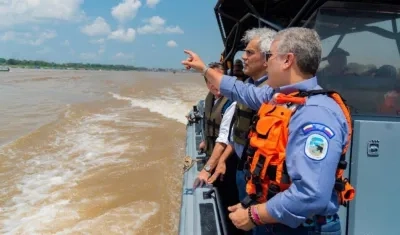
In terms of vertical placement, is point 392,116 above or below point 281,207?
above

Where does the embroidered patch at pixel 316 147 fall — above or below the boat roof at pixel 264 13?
below

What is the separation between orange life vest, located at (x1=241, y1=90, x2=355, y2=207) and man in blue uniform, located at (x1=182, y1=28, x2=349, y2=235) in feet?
0.13

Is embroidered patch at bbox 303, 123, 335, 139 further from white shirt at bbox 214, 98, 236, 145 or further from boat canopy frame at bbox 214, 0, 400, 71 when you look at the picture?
white shirt at bbox 214, 98, 236, 145

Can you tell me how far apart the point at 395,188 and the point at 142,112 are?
1257 cm

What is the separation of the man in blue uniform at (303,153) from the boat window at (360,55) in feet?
2.80

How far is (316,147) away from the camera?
4.20 ft

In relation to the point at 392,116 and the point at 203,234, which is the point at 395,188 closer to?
the point at 392,116

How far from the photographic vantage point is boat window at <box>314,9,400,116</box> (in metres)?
2.21

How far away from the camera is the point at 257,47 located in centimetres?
211

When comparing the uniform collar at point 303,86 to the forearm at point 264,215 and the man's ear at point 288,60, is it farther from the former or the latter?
the forearm at point 264,215

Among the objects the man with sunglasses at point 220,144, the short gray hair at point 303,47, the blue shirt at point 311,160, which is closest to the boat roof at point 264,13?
the man with sunglasses at point 220,144

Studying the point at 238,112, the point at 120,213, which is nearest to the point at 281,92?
the point at 238,112

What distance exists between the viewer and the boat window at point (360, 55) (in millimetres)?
2215

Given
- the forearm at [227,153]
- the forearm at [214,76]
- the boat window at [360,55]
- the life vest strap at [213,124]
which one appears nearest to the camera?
the forearm at [214,76]
